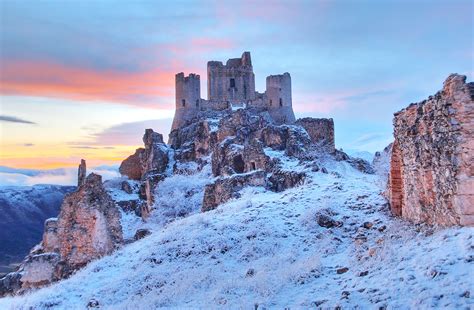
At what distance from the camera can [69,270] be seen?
2241 cm

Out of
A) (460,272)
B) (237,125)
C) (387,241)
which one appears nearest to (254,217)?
(387,241)

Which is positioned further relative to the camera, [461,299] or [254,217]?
[254,217]

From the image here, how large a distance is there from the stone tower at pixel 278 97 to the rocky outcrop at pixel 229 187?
29483 mm

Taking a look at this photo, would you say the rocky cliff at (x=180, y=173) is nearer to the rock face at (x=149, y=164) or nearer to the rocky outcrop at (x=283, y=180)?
the rocky outcrop at (x=283, y=180)

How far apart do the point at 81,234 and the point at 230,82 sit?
1901 inches

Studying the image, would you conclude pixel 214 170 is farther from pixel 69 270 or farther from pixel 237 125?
pixel 69 270

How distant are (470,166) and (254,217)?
406 inches

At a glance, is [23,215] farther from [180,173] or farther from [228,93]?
[180,173]

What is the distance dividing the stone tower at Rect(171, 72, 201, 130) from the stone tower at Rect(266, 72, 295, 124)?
9464 mm

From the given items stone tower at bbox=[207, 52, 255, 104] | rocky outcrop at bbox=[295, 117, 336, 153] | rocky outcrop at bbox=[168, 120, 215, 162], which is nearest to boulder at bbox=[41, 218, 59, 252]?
rocky outcrop at bbox=[295, 117, 336, 153]

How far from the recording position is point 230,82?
6888 cm

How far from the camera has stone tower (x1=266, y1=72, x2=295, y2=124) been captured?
2576 inches

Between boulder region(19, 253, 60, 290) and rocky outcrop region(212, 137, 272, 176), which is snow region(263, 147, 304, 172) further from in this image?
boulder region(19, 253, 60, 290)

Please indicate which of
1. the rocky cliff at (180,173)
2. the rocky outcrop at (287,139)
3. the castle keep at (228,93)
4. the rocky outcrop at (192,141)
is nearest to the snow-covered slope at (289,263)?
the rocky cliff at (180,173)
